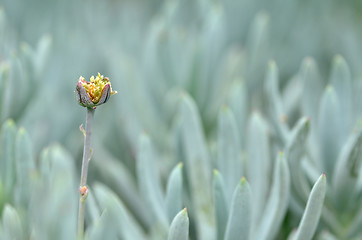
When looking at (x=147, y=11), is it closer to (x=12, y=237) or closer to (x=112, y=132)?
(x=112, y=132)

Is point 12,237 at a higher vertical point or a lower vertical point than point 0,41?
lower

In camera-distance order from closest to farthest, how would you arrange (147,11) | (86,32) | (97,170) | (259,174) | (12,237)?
1. (12,237)
2. (259,174)
3. (97,170)
4. (86,32)
5. (147,11)

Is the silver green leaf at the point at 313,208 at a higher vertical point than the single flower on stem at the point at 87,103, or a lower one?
lower

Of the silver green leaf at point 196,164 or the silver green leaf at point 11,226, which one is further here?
the silver green leaf at point 196,164

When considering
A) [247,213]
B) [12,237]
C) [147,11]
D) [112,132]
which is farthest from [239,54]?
[12,237]

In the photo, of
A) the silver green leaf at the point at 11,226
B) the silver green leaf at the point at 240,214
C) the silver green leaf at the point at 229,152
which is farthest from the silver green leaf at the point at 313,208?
the silver green leaf at the point at 11,226

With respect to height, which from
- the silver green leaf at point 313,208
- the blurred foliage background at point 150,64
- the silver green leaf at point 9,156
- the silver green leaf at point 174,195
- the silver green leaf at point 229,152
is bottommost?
the silver green leaf at point 313,208

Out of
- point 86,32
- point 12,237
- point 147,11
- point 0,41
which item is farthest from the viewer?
point 147,11

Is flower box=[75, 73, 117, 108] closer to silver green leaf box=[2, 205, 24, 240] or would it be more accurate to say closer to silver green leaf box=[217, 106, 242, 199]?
silver green leaf box=[2, 205, 24, 240]

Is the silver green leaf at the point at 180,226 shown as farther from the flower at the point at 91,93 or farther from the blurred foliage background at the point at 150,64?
the blurred foliage background at the point at 150,64

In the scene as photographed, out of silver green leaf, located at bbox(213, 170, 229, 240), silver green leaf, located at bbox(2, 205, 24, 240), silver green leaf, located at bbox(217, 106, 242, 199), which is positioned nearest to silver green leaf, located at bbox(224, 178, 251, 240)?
silver green leaf, located at bbox(213, 170, 229, 240)
